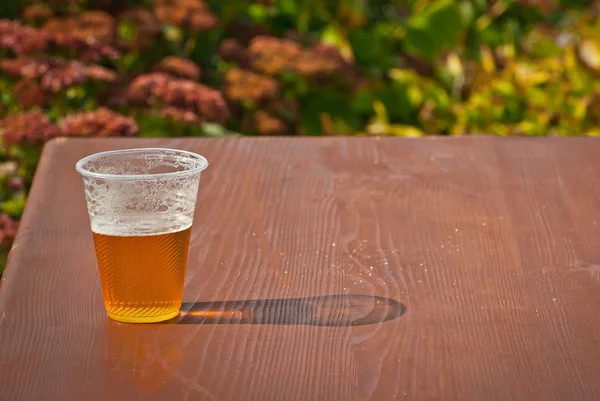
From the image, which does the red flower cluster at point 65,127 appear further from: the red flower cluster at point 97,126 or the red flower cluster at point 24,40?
the red flower cluster at point 24,40

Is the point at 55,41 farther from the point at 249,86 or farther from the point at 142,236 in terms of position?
the point at 142,236

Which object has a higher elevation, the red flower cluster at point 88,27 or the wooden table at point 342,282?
the wooden table at point 342,282

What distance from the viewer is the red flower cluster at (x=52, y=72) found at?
8.54ft

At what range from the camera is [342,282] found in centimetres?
110

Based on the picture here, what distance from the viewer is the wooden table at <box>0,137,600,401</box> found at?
870 millimetres

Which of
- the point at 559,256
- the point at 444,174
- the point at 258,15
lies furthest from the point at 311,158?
the point at 258,15

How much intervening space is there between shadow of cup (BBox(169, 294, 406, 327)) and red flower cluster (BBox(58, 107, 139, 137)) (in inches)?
53.8

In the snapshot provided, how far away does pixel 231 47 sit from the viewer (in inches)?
128

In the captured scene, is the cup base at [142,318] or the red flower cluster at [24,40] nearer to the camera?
the cup base at [142,318]

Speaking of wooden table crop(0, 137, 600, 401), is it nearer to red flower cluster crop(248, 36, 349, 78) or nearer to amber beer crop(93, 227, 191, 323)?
amber beer crop(93, 227, 191, 323)

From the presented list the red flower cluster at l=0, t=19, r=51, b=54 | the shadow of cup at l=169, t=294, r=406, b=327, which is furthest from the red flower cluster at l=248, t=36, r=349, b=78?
the shadow of cup at l=169, t=294, r=406, b=327

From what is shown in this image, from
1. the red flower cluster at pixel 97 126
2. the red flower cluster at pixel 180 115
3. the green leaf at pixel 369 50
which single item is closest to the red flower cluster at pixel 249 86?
the red flower cluster at pixel 180 115

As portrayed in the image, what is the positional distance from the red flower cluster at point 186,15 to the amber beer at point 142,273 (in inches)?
85.7

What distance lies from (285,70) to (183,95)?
51 cm
